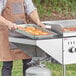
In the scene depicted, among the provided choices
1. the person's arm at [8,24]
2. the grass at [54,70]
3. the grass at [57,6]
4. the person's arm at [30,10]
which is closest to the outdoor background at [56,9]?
the grass at [57,6]

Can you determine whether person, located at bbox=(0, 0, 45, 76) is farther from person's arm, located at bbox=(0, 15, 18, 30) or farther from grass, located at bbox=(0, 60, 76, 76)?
grass, located at bbox=(0, 60, 76, 76)

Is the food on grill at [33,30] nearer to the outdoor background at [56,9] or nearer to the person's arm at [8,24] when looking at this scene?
the person's arm at [8,24]

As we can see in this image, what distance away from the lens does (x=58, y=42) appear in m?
5.04

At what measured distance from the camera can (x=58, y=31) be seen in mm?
5152

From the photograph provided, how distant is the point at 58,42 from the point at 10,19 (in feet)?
3.00

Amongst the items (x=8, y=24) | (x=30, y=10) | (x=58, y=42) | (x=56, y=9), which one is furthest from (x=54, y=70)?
(x=56, y=9)

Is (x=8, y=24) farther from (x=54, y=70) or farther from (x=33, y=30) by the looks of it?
(x=54, y=70)

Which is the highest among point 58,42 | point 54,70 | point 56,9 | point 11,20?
point 11,20

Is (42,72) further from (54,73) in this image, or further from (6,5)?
(54,73)

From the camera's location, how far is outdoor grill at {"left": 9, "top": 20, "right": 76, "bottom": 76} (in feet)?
16.3

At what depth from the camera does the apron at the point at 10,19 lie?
575cm

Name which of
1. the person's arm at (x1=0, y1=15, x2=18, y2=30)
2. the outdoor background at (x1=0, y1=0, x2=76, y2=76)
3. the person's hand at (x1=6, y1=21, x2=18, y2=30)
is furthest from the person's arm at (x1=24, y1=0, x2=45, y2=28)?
the outdoor background at (x1=0, y1=0, x2=76, y2=76)

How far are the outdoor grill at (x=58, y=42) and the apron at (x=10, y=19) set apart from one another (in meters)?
0.61

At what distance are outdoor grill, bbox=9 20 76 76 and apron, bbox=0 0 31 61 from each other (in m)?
0.61
